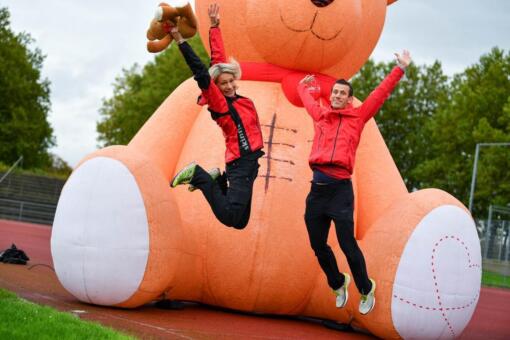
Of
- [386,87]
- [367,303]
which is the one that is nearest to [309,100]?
[386,87]

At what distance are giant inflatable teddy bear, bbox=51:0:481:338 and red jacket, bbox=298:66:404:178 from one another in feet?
3.00

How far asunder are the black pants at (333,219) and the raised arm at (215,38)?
1138mm

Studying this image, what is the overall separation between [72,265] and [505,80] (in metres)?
26.4

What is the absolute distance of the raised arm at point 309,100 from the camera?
574cm

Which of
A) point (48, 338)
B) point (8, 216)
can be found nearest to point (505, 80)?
point (8, 216)

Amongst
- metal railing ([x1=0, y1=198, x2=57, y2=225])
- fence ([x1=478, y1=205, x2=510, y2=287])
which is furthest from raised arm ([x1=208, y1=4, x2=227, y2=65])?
metal railing ([x1=0, y1=198, x2=57, y2=225])

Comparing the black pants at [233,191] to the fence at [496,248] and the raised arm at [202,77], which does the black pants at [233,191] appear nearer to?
the raised arm at [202,77]

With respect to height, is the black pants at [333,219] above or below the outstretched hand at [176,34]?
below

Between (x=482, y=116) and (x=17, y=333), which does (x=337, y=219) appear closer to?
(x=17, y=333)

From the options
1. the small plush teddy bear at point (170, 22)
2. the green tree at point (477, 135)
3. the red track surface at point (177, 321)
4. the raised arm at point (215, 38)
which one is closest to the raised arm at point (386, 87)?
the raised arm at point (215, 38)

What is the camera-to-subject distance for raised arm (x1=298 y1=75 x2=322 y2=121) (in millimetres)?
5742

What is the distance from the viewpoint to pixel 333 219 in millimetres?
5570

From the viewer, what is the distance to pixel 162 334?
529 centimetres

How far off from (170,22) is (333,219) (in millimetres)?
1796
